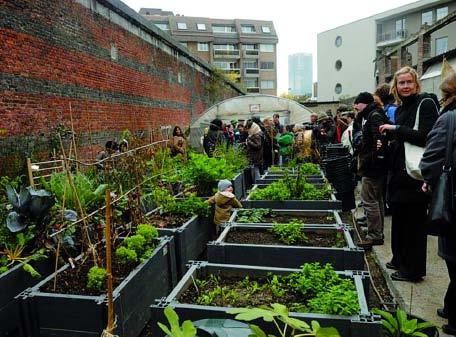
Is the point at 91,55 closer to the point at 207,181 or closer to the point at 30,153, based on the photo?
the point at 30,153

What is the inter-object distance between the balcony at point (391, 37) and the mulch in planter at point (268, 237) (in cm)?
3874

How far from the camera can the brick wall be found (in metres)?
6.62

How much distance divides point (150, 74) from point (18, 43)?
7035 millimetres

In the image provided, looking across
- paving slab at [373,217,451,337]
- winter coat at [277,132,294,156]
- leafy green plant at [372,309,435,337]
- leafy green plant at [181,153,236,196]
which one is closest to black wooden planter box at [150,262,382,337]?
leafy green plant at [372,309,435,337]

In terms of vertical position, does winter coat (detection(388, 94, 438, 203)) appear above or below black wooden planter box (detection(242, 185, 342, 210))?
above

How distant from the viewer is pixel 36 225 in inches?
136

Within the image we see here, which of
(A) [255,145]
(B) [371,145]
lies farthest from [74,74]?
(B) [371,145]

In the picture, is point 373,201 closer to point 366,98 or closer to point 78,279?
point 366,98

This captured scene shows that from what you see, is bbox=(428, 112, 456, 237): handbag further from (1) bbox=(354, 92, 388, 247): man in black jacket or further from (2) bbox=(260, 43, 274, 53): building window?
(2) bbox=(260, 43, 274, 53): building window

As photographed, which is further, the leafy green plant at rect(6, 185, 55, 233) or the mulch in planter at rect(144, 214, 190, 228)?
the mulch in planter at rect(144, 214, 190, 228)

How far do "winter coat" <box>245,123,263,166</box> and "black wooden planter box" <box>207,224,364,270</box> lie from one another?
Answer: 18.3 ft

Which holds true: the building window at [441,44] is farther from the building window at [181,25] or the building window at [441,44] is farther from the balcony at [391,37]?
the building window at [181,25]

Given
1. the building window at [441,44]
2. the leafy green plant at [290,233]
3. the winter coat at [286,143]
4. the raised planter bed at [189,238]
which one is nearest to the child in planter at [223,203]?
the raised planter bed at [189,238]

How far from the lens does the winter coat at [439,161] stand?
2.65 meters
